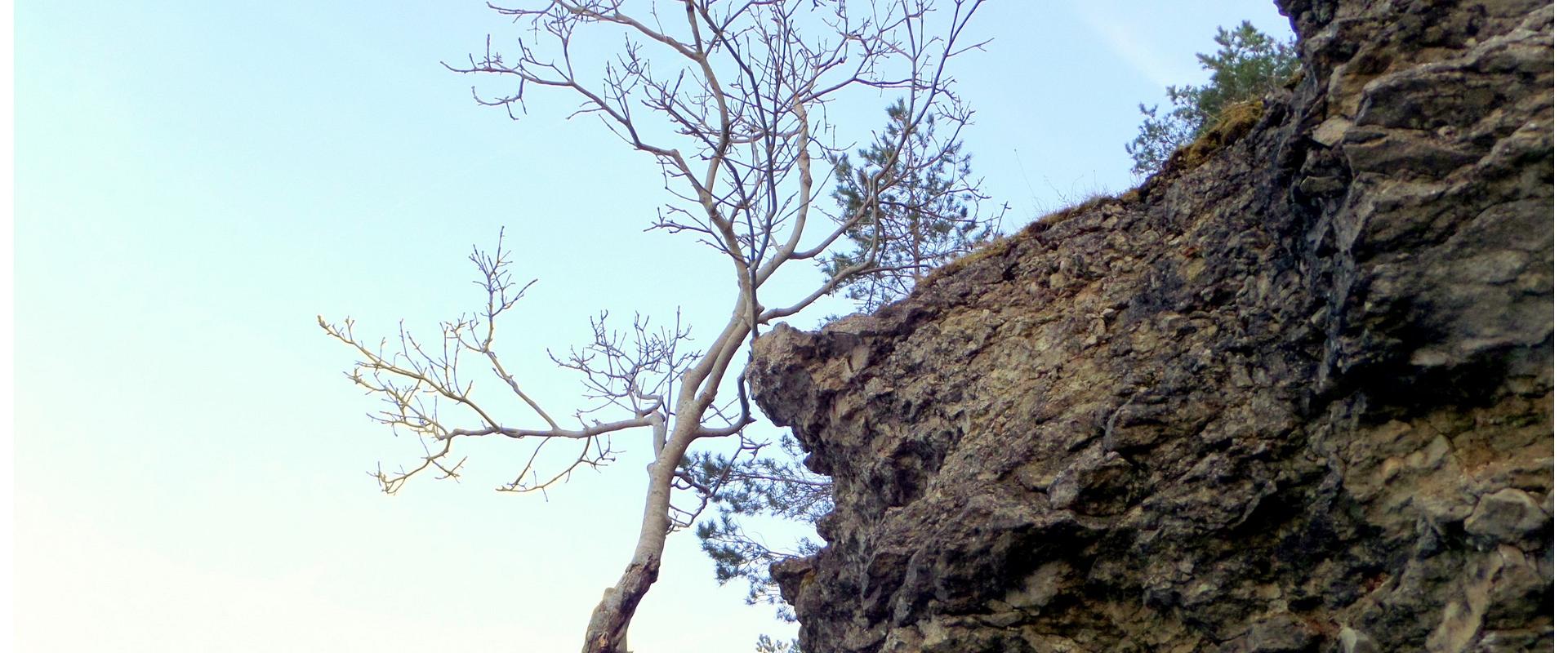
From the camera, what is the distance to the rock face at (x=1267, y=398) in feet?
14.2

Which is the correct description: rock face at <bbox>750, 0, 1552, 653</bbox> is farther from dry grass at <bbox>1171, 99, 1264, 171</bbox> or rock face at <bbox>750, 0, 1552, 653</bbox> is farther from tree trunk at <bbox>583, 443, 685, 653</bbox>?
tree trunk at <bbox>583, 443, 685, 653</bbox>

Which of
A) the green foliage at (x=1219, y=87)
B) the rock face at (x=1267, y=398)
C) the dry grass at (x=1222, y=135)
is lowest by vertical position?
the rock face at (x=1267, y=398)

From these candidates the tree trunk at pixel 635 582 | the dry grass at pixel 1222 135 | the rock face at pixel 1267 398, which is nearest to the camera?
the rock face at pixel 1267 398

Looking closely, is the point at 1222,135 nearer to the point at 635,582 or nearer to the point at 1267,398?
the point at 1267,398

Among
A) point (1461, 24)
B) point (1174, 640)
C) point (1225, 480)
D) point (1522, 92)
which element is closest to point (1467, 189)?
point (1522, 92)

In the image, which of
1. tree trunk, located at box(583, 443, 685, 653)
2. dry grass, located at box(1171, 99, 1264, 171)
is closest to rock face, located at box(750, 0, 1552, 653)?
dry grass, located at box(1171, 99, 1264, 171)

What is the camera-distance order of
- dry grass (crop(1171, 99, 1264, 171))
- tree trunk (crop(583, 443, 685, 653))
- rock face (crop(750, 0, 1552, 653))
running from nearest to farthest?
1. rock face (crop(750, 0, 1552, 653))
2. dry grass (crop(1171, 99, 1264, 171))
3. tree trunk (crop(583, 443, 685, 653))

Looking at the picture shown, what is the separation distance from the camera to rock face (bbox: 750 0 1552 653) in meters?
4.34

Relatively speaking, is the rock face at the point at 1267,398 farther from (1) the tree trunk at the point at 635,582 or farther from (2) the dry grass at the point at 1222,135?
(1) the tree trunk at the point at 635,582

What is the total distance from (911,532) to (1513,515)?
301 cm

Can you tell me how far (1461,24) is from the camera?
4.84 metres

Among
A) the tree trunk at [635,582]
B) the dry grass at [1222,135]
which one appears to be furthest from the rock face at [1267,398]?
the tree trunk at [635,582]

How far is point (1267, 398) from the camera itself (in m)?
5.46

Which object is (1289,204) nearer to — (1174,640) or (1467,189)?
(1467,189)
